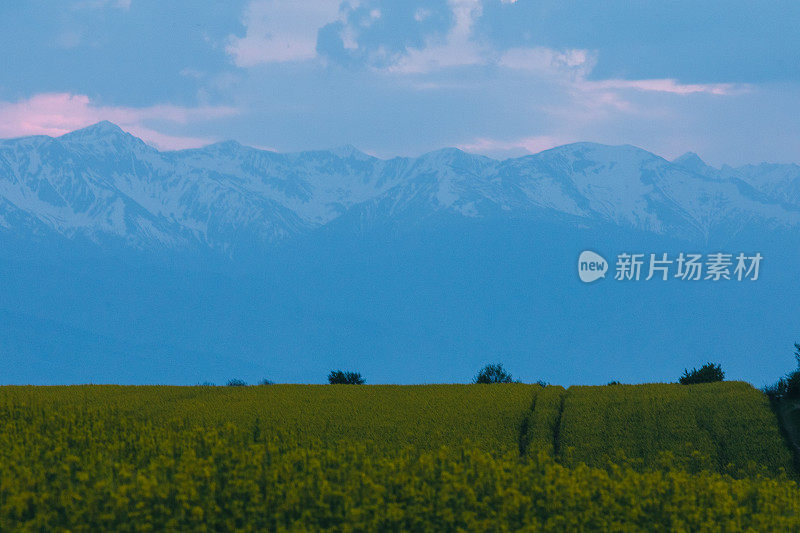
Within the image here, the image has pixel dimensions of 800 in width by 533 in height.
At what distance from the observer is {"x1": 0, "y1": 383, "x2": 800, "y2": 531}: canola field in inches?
673

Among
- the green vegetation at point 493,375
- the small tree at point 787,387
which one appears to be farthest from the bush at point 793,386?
the green vegetation at point 493,375

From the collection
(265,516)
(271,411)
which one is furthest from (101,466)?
(271,411)

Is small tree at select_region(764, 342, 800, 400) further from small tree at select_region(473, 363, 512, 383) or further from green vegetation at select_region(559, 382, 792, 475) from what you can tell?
small tree at select_region(473, 363, 512, 383)

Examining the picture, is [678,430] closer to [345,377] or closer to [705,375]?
[705,375]

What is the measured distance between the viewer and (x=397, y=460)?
71.5 ft

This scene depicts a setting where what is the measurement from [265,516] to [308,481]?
1487 mm

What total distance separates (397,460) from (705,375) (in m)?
29.5

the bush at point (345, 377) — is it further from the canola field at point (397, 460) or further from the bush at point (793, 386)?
the bush at point (793, 386)

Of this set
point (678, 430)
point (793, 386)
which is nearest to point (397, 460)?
point (678, 430)

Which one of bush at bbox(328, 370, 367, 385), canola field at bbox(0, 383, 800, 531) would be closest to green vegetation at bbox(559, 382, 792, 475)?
canola field at bbox(0, 383, 800, 531)

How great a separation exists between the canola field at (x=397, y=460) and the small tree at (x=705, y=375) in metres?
4.84

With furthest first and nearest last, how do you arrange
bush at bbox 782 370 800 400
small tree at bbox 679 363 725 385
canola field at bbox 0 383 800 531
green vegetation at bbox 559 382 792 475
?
small tree at bbox 679 363 725 385, bush at bbox 782 370 800 400, green vegetation at bbox 559 382 792 475, canola field at bbox 0 383 800 531

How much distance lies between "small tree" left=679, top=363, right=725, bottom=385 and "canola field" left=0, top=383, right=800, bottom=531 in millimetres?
4843

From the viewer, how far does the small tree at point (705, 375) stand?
146 feet
